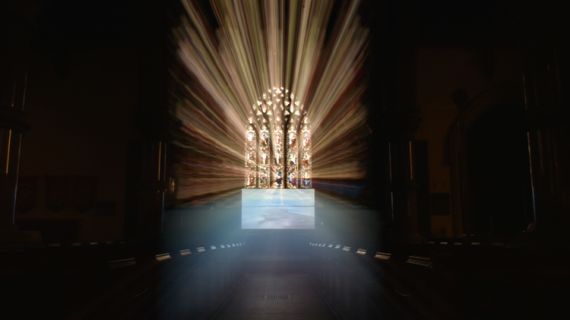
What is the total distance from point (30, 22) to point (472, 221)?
26.5 feet

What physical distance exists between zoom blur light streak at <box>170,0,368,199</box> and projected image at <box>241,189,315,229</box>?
0.54 meters

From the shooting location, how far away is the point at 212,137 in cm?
947

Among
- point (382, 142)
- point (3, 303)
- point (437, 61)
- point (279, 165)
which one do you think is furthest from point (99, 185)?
point (437, 61)

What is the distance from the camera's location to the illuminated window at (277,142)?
1012cm

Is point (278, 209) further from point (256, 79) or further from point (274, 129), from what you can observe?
point (256, 79)

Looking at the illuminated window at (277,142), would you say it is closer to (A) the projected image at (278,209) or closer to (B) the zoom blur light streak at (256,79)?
(B) the zoom blur light streak at (256,79)

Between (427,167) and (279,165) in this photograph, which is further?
(279,165)

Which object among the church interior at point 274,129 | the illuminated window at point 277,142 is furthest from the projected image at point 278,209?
the illuminated window at point 277,142

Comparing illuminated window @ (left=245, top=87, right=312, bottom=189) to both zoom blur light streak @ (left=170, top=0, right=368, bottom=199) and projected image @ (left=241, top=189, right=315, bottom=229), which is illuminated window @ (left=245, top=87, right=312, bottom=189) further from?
projected image @ (left=241, top=189, right=315, bottom=229)

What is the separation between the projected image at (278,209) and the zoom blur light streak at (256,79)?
1.76 ft

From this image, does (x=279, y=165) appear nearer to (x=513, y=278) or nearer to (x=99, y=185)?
(x=99, y=185)

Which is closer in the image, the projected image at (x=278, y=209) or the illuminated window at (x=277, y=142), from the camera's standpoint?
the projected image at (x=278, y=209)

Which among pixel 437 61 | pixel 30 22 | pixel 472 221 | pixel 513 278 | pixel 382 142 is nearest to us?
pixel 513 278

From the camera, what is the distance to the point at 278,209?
9.28 meters
